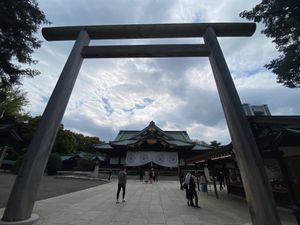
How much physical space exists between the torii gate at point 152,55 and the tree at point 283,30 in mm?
4999

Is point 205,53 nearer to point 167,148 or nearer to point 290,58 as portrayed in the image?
point 290,58

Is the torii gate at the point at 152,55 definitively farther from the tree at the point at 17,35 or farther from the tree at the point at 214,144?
the tree at the point at 214,144


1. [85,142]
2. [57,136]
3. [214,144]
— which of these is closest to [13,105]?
[57,136]

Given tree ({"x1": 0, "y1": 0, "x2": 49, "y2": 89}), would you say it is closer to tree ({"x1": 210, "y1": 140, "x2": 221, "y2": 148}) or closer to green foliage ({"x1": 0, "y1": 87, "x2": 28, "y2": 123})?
green foliage ({"x1": 0, "y1": 87, "x2": 28, "y2": 123})

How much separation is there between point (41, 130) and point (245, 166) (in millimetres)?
4380

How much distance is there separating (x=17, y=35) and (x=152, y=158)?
20.4 m

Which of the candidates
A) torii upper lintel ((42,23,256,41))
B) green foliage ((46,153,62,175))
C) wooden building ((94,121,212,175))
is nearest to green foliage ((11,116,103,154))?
green foliage ((46,153,62,175))

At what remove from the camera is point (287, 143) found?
15.7 feet

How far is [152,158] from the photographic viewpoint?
985 inches

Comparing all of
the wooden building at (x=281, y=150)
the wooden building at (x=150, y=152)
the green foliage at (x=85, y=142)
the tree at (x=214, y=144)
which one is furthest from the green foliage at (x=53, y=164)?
the tree at (x=214, y=144)

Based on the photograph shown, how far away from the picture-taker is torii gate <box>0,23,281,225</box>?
3.34 meters

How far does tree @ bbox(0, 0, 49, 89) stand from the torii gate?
4170mm

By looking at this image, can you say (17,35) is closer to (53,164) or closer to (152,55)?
(152,55)

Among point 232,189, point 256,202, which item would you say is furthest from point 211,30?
point 232,189
